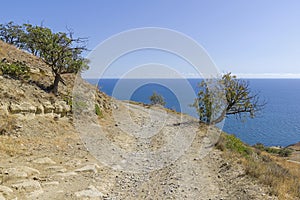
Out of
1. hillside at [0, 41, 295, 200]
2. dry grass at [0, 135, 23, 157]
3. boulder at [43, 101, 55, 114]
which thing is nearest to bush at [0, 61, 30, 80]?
hillside at [0, 41, 295, 200]

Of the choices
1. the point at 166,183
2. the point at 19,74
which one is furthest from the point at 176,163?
the point at 19,74

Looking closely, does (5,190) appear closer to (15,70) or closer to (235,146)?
(15,70)

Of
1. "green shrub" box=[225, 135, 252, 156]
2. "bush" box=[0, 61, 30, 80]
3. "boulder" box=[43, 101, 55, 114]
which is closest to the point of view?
"green shrub" box=[225, 135, 252, 156]

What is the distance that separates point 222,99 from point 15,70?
66.3 feet

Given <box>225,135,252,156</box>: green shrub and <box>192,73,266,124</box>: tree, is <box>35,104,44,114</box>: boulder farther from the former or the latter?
<box>192,73,266,124</box>: tree

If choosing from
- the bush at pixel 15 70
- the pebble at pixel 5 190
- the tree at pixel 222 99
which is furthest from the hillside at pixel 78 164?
the tree at pixel 222 99

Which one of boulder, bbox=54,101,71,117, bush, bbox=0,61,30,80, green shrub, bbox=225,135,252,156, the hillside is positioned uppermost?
bush, bbox=0,61,30,80

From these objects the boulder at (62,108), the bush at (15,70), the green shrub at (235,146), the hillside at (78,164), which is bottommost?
the green shrub at (235,146)

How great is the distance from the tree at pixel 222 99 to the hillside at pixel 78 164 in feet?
29.6

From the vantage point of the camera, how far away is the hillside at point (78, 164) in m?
6.61

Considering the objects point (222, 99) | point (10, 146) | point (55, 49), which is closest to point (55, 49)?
point (55, 49)

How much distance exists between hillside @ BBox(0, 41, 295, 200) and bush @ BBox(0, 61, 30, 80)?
18.3 inches

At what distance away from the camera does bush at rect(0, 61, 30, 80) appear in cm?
1355

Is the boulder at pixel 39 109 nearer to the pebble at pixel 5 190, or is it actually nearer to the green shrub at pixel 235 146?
the pebble at pixel 5 190
